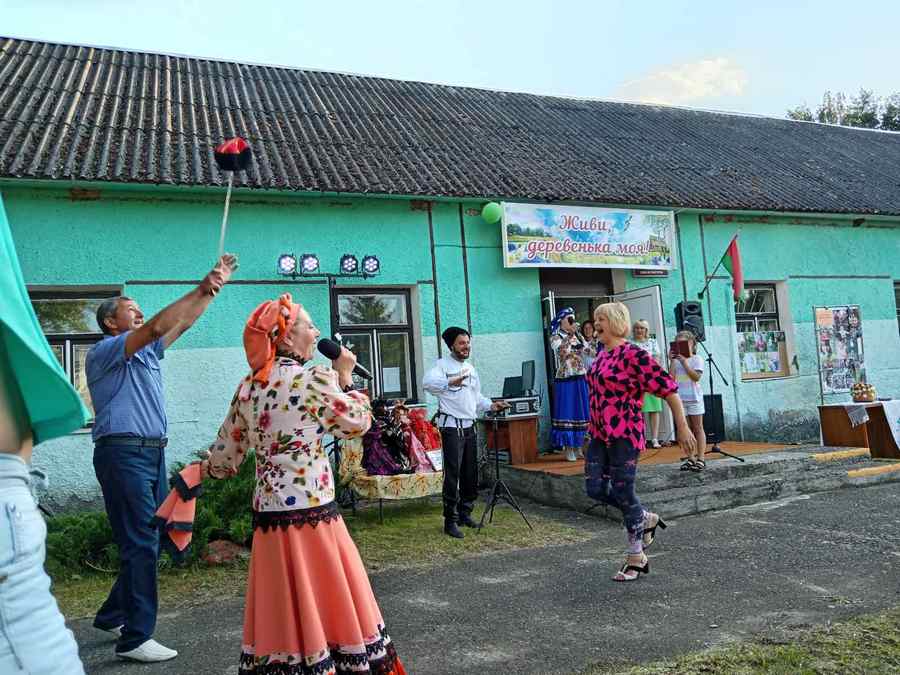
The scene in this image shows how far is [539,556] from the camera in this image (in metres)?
6.08

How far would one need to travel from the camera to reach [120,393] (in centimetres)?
405

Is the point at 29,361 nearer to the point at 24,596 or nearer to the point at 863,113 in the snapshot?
the point at 24,596

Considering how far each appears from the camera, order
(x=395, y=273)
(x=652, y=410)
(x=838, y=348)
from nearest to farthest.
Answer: (x=395, y=273) < (x=652, y=410) < (x=838, y=348)

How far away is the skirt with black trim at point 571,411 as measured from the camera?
370 inches

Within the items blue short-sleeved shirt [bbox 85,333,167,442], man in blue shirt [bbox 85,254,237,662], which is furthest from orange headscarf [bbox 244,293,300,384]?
blue short-sleeved shirt [bbox 85,333,167,442]

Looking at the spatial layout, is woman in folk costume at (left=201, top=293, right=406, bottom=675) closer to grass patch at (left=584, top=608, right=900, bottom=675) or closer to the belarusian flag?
grass patch at (left=584, top=608, right=900, bottom=675)

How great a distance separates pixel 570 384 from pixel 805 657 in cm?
605

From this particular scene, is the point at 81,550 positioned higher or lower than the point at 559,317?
lower

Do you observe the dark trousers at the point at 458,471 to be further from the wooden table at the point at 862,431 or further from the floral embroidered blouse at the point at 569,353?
the wooden table at the point at 862,431

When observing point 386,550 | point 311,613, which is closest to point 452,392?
point 386,550

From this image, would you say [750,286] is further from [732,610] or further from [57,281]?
[57,281]

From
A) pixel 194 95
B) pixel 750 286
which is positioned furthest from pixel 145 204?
pixel 750 286

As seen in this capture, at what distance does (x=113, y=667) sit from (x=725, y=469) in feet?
21.4

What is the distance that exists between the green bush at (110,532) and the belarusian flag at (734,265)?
7.56 m
